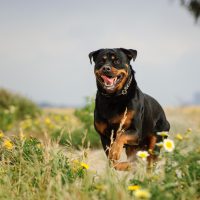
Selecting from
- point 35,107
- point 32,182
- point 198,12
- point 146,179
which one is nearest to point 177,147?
point 146,179

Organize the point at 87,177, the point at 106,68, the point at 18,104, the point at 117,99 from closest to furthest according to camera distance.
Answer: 1. the point at 87,177
2. the point at 106,68
3. the point at 117,99
4. the point at 18,104

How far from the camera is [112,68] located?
5.77 meters

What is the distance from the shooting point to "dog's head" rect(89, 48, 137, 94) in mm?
5801

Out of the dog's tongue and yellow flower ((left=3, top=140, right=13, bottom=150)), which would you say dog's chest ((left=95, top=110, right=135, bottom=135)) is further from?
yellow flower ((left=3, top=140, right=13, bottom=150))

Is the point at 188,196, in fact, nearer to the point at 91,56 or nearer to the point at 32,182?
the point at 32,182

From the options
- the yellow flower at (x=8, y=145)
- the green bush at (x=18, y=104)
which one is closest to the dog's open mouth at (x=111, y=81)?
the yellow flower at (x=8, y=145)

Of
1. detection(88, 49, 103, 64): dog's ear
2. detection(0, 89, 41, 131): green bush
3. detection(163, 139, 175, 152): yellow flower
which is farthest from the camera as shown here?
detection(0, 89, 41, 131): green bush

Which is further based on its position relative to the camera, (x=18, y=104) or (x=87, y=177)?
(x=18, y=104)

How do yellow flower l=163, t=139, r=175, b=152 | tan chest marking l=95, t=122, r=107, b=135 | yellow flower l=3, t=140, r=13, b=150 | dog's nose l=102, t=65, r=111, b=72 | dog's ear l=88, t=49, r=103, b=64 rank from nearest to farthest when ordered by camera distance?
yellow flower l=163, t=139, r=175, b=152 < yellow flower l=3, t=140, r=13, b=150 < dog's nose l=102, t=65, r=111, b=72 < tan chest marking l=95, t=122, r=107, b=135 < dog's ear l=88, t=49, r=103, b=64

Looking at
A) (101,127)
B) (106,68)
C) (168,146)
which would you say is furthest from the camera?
(101,127)

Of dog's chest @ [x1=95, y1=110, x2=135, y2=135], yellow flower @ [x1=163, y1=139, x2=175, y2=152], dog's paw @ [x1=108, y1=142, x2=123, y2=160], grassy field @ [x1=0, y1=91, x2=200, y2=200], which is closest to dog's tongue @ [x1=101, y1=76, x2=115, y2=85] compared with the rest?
dog's chest @ [x1=95, y1=110, x2=135, y2=135]

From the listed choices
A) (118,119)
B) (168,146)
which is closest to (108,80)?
(118,119)

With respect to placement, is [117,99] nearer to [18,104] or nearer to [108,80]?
[108,80]

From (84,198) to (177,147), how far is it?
86 centimetres
